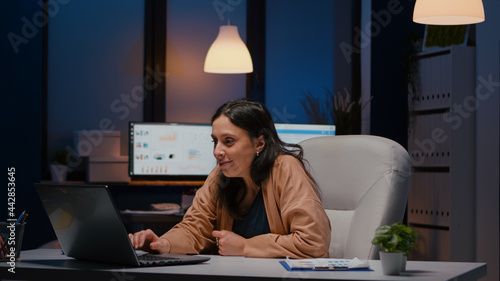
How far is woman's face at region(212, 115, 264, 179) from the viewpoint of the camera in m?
2.26

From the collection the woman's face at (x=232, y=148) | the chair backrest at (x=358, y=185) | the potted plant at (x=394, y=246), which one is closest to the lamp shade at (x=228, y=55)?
the chair backrest at (x=358, y=185)

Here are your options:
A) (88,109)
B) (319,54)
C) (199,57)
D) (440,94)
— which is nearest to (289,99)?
(319,54)

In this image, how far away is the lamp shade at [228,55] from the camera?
470 centimetres

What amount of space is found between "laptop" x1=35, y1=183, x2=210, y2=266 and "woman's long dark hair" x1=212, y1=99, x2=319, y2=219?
552 millimetres

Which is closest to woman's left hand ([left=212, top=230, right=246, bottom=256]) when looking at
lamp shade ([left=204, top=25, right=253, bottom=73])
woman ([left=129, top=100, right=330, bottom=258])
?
woman ([left=129, top=100, right=330, bottom=258])

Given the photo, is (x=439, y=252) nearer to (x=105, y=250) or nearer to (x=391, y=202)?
(x=391, y=202)

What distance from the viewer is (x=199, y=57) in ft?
18.0

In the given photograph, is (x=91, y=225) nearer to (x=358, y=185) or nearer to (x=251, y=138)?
(x=251, y=138)

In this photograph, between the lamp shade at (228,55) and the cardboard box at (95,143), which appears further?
the cardboard box at (95,143)

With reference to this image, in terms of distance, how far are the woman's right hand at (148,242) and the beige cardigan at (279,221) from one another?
2.0 inches

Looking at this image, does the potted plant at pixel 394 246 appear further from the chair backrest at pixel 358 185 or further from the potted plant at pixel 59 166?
the potted plant at pixel 59 166

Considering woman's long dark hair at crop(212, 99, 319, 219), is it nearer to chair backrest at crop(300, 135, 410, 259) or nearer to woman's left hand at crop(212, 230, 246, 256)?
chair backrest at crop(300, 135, 410, 259)

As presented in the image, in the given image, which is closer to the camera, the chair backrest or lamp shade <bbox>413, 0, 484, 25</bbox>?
the chair backrest

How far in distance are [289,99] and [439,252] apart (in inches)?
69.1
